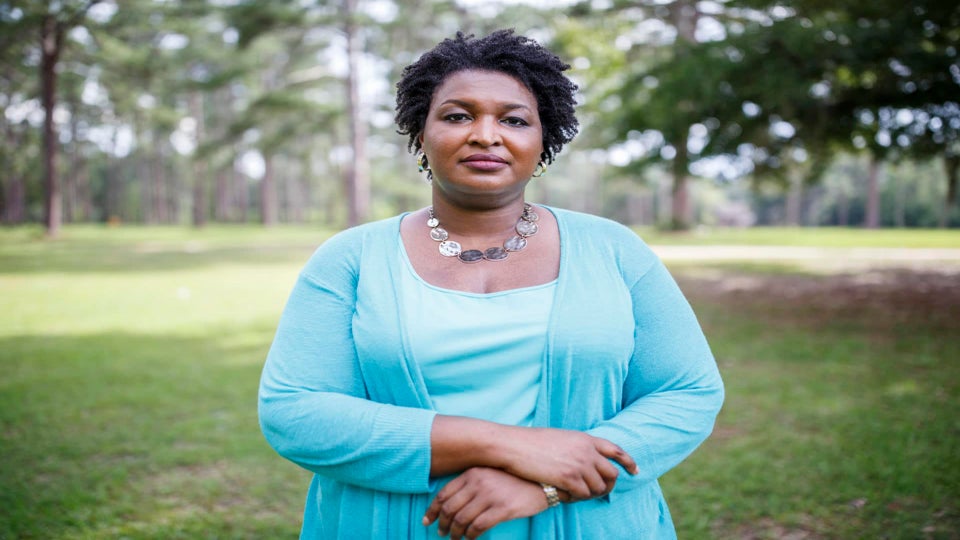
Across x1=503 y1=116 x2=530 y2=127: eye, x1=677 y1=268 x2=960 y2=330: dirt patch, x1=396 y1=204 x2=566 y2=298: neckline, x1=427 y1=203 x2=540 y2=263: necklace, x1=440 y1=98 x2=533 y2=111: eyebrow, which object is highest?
x1=440 y1=98 x2=533 y2=111: eyebrow

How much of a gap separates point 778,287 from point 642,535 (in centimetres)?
1206

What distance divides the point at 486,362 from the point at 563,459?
11.1 inches

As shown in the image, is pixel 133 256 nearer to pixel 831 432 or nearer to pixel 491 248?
pixel 831 432

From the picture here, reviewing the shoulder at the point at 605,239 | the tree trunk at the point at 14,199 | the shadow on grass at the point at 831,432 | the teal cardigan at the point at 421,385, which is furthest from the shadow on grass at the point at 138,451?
the tree trunk at the point at 14,199

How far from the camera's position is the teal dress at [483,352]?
1.57m

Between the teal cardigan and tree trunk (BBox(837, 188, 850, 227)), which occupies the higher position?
tree trunk (BBox(837, 188, 850, 227))

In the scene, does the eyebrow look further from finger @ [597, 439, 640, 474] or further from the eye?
finger @ [597, 439, 640, 474]

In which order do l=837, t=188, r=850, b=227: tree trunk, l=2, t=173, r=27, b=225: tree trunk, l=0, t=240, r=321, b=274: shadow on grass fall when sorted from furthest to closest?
l=837, t=188, r=850, b=227: tree trunk, l=2, t=173, r=27, b=225: tree trunk, l=0, t=240, r=321, b=274: shadow on grass


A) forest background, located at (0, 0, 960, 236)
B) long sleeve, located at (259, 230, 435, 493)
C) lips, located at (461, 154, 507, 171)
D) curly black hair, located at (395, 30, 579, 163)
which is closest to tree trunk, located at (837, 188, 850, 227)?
forest background, located at (0, 0, 960, 236)

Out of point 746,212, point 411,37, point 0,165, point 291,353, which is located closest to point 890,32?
point 291,353

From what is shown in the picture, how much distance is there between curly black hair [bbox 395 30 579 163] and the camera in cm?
177

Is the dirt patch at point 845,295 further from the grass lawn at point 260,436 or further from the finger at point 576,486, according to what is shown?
the finger at point 576,486

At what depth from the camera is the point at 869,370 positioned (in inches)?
261

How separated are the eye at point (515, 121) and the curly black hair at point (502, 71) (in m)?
0.11
